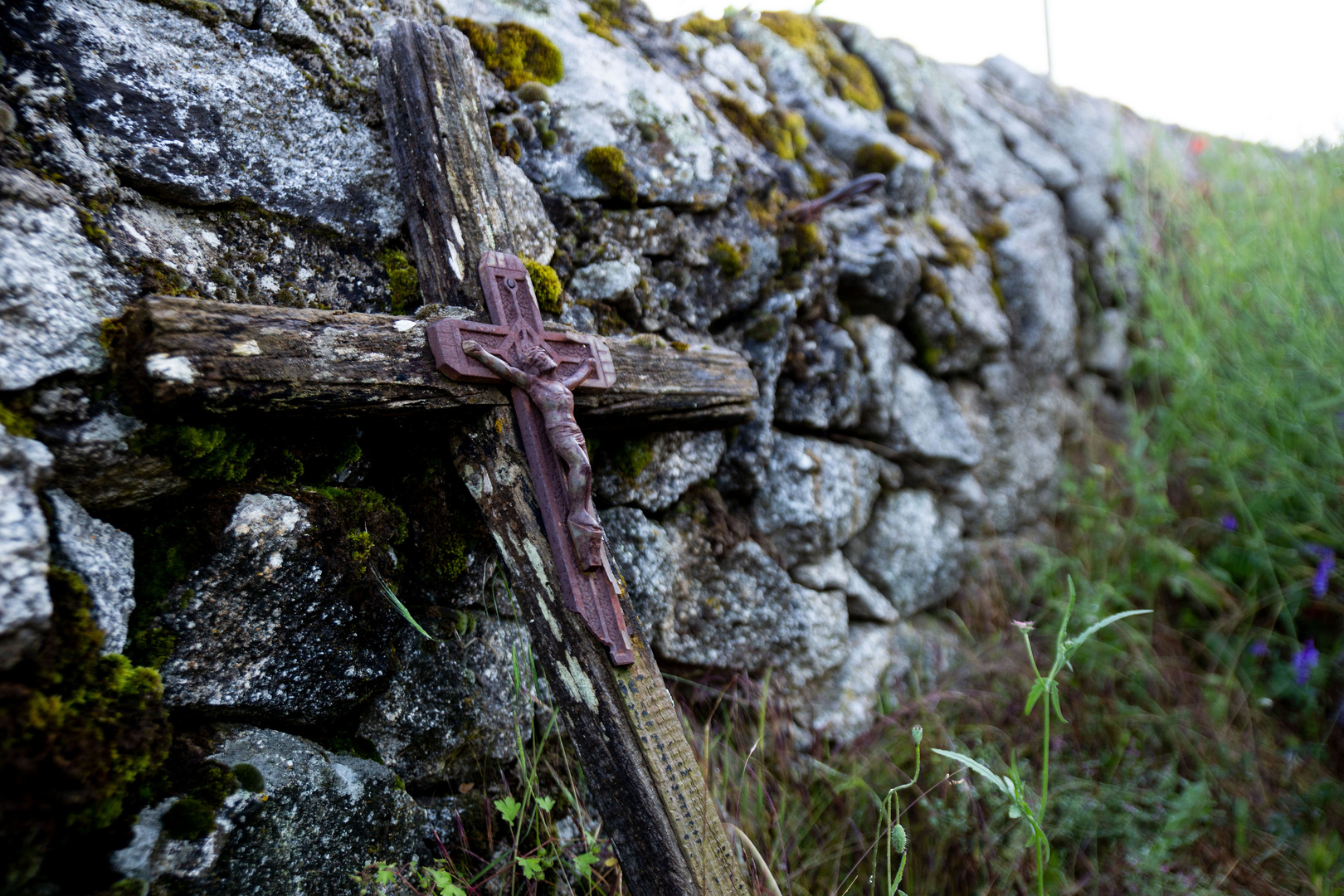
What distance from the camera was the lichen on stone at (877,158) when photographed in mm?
3303

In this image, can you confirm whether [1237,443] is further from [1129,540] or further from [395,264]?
[395,264]

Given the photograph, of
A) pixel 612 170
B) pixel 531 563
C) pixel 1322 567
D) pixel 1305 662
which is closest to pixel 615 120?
pixel 612 170

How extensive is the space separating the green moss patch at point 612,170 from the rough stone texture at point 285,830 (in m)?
1.67

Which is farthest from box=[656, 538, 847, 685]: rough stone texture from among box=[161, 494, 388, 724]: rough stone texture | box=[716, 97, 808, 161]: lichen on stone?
box=[716, 97, 808, 161]: lichen on stone

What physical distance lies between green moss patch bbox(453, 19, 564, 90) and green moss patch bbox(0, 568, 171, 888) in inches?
68.4

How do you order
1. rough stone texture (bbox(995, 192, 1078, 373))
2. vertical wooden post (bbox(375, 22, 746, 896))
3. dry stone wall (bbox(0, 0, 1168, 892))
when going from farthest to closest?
rough stone texture (bbox(995, 192, 1078, 373))
vertical wooden post (bbox(375, 22, 746, 896))
dry stone wall (bbox(0, 0, 1168, 892))

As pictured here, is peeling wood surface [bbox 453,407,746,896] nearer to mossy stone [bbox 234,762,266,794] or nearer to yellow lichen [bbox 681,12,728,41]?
mossy stone [bbox 234,762,266,794]

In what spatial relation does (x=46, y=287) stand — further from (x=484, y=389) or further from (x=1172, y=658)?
(x=1172, y=658)

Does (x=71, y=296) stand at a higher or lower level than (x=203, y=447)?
higher

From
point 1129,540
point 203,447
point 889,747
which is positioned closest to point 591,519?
point 203,447

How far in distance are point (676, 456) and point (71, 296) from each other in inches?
58.0

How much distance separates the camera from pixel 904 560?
9.87ft

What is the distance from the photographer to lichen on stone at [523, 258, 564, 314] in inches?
78.0

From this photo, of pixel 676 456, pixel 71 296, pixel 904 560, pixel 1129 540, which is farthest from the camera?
pixel 1129 540
